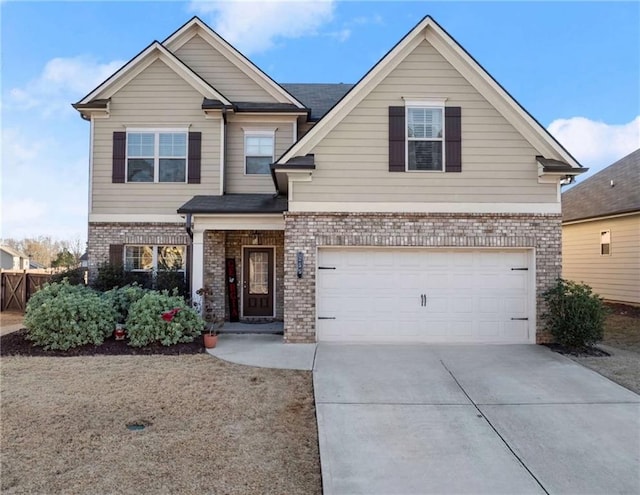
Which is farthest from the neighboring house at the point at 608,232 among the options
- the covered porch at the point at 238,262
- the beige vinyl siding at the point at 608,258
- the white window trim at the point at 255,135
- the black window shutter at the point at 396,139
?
the white window trim at the point at 255,135

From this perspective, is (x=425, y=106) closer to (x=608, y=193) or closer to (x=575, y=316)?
(x=575, y=316)

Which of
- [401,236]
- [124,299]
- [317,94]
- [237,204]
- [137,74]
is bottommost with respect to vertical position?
[124,299]

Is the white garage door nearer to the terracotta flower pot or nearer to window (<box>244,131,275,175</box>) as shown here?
the terracotta flower pot

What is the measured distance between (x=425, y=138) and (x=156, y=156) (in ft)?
24.5

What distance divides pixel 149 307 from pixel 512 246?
802cm

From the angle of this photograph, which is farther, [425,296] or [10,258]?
[10,258]

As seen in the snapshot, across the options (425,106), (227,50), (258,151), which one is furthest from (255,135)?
(425,106)

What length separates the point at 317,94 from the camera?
14984 millimetres

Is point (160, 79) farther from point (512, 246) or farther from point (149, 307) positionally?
point (512, 246)

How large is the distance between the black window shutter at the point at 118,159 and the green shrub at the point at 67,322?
400 centimetres

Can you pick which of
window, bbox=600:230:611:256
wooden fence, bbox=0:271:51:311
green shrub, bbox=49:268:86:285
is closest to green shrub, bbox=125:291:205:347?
green shrub, bbox=49:268:86:285

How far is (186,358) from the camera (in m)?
8.20

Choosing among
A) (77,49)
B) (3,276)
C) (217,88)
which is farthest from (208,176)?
(3,276)

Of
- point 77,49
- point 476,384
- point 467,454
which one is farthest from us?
point 77,49
